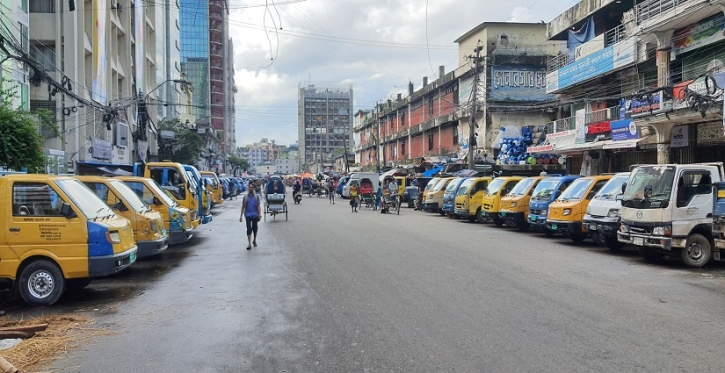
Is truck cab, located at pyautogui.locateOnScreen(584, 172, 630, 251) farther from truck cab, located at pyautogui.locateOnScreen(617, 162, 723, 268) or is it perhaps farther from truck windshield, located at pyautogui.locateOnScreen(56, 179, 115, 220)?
truck windshield, located at pyautogui.locateOnScreen(56, 179, 115, 220)

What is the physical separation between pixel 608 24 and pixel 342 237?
21114mm

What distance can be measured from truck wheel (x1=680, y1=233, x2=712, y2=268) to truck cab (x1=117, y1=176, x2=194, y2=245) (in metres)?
11.4

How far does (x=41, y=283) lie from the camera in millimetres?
8195

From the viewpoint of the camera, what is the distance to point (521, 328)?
21.2ft

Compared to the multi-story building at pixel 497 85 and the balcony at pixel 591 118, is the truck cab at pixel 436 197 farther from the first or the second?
the multi-story building at pixel 497 85

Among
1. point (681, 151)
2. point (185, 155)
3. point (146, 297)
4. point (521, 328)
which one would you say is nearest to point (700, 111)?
point (681, 151)

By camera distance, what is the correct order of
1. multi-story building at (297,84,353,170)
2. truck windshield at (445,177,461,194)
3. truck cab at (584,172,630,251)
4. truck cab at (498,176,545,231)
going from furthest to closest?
multi-story building at (297,84,353,170) < truck windshield at (445,177,461,194) < truck cab at (498,176,545,231) < truck cab at (584,172,630,251)

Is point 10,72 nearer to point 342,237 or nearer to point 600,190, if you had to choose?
point 342,237

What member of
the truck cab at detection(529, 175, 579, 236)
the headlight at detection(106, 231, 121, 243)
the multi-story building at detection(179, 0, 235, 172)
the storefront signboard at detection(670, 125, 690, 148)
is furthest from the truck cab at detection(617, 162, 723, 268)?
the multi-story building at detection(179, 0, 235, 172)

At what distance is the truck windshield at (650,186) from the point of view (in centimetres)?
1203

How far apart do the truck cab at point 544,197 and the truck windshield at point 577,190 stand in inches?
30.9

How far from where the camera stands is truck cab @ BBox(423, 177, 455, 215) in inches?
1096

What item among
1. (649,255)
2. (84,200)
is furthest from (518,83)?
(84,200)

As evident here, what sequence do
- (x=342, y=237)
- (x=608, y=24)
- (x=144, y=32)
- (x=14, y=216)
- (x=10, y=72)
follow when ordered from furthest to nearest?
(x=144, y=32) < (x=608, y=24) < (x=10, y=72) < (x=342, y=237) < (x=14, y=216)
